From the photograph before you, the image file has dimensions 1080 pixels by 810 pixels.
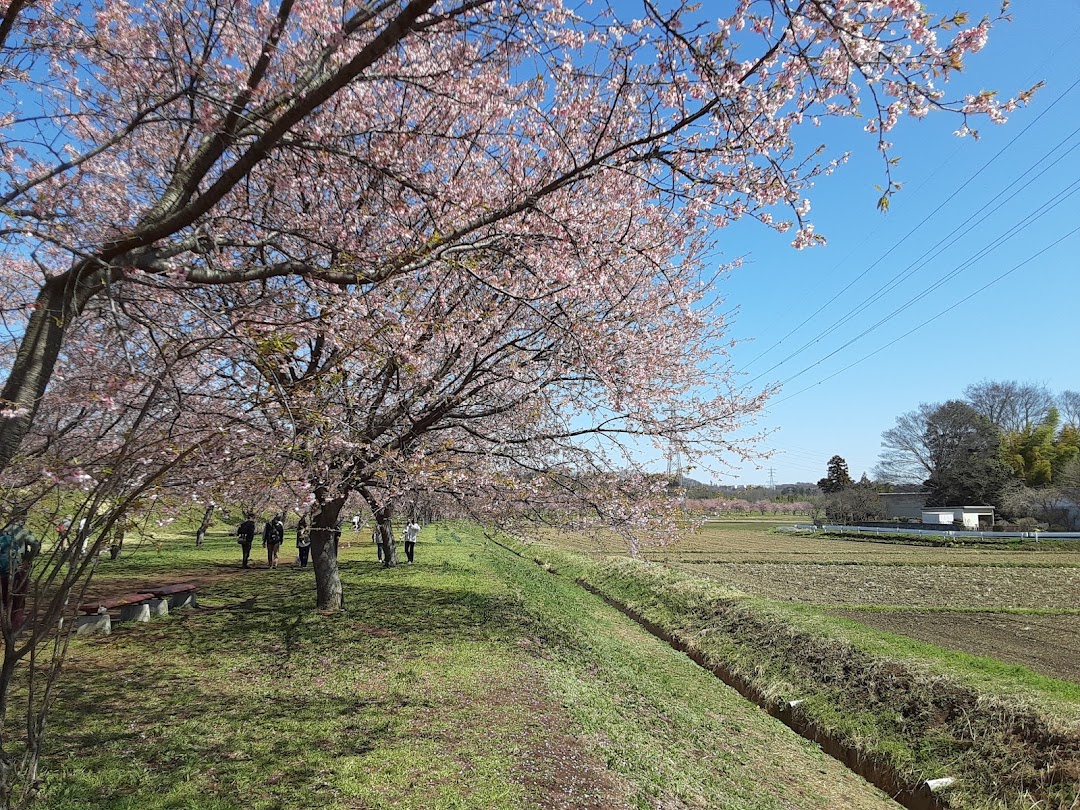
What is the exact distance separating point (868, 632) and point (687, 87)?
12.4 m

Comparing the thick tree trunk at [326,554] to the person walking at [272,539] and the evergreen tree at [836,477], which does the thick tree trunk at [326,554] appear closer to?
the person walking at [272,539]

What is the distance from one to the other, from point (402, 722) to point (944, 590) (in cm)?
2318

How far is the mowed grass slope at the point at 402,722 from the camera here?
5.00 metres

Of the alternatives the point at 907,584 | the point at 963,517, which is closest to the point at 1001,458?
the point at 963,517

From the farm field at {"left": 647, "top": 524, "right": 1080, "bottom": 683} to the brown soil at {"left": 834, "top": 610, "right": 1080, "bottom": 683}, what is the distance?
0.02 metres

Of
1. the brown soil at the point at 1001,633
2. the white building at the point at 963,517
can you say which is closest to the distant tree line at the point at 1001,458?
the white building at the point at 963,517

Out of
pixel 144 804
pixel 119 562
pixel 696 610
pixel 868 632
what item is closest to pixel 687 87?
pixel 144 804

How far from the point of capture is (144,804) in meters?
4.39

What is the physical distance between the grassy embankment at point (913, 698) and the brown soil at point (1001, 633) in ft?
6.13

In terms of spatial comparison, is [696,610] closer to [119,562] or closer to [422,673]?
[422,673]

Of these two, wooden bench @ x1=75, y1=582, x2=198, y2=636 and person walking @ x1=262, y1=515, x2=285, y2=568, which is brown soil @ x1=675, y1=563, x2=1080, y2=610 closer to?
wooden bench @ x1=75, y1=582, x2=198, y2=636

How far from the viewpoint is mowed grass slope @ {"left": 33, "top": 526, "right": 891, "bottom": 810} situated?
4996 millimetres

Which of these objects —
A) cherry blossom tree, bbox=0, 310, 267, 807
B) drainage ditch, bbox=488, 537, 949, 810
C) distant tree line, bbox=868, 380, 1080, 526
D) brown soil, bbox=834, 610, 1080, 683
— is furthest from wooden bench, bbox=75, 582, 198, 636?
distant tree line, bbox=868, 380, 1080, 526

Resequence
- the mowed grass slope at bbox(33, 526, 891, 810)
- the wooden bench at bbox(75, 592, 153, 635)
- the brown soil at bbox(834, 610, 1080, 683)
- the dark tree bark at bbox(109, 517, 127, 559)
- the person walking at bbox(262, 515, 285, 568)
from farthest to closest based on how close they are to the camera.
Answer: the person walking at bbox(262, 515, 285, 568), the brown soil at bbox(834, 610, 1080, 683), the wooden bench at bbox(75, 592, 153, 635), the mowed grass slope at bbox(33, 526, 891, 810), the dark tree bark at bbox(109, 517, 127, 559)
